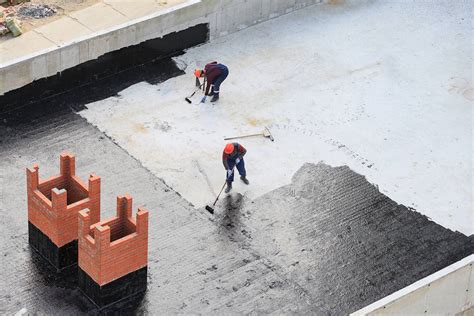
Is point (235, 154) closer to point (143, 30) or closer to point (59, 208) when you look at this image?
point (59, 208)

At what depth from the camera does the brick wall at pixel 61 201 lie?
19922 mm

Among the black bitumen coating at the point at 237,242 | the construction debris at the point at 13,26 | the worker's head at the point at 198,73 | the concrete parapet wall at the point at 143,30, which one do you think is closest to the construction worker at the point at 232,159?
the black bitumen coating at the point at 237,242

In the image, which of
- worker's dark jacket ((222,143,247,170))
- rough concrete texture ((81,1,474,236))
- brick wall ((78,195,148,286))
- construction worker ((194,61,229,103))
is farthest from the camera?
construction worker ((194,61,229,103))

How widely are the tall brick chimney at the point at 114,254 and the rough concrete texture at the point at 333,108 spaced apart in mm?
2742

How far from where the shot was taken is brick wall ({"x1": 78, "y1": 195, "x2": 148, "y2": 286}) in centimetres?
1917

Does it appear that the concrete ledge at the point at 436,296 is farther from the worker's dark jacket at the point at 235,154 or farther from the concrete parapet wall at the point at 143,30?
the concrete parapet wall at the point at 143,30

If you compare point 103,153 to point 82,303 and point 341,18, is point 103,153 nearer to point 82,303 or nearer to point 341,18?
point 82,303

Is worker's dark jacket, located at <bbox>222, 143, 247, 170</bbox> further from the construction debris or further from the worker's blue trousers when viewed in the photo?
the construction debris

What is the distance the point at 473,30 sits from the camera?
2856 centimetres

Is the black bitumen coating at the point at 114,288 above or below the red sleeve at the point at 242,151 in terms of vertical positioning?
below

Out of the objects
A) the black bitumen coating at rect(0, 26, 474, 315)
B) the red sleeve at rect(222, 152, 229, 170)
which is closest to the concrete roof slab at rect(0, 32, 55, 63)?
the black bitumen coating at rect(0, 26, 474, 315)

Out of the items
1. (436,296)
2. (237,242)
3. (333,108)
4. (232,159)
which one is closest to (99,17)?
(333,108)

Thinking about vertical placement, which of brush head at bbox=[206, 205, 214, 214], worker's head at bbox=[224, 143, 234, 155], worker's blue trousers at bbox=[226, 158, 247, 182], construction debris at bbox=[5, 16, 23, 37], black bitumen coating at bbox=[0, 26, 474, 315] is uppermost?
worker's head at bbox=[224, 143, 234, 155]

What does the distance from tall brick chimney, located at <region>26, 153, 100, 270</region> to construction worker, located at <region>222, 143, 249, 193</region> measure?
2.91 m
